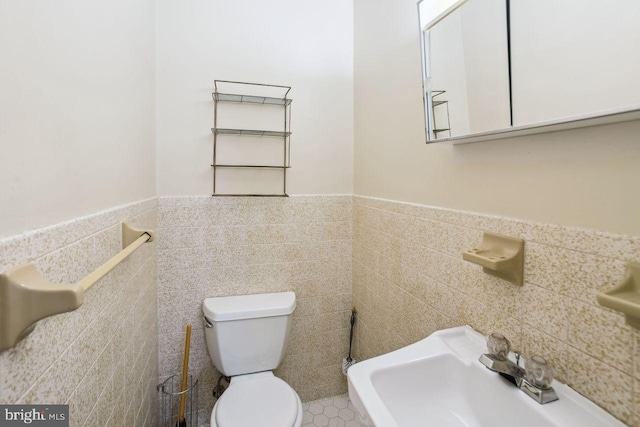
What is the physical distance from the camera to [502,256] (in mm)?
805

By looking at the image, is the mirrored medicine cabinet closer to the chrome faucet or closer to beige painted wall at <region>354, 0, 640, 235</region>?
beige painted wall at <region>354, 0, 640, 235</region>

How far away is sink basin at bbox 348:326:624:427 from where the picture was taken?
25.1 inches

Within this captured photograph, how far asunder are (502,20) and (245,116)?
49.8 inches

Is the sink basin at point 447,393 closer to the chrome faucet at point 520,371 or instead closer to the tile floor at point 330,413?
the chrome faucet at point 520,371

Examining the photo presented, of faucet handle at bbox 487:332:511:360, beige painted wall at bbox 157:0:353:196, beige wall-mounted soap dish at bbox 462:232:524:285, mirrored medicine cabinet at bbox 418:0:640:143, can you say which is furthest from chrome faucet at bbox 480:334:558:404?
beige painted wall at bbox 157:0:353:196

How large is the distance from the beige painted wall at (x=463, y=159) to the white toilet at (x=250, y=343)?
0.87 meters

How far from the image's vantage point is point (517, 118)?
29.2 inches

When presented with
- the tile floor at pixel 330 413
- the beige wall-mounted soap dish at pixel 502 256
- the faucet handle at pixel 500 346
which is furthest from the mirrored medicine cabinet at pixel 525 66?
the tile floor at pixel 330 413

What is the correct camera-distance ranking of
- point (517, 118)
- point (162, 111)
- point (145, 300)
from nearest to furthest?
point (517, 118) → point (145, 300) → point (162, 111)

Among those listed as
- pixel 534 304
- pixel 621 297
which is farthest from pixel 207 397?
pixel 621 297

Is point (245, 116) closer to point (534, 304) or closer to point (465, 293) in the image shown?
point (465, 293)

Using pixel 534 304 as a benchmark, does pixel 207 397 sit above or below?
below

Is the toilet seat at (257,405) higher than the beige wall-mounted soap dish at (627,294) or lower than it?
lower

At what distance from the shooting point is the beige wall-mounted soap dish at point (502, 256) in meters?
0.77
